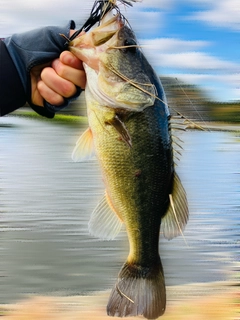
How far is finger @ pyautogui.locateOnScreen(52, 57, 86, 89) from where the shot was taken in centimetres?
111

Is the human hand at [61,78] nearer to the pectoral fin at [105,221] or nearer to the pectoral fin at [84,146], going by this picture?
the pectoral fin at [84,146]

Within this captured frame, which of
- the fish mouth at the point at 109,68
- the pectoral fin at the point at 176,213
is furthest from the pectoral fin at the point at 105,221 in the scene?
the fish mouth at the point at 109,68

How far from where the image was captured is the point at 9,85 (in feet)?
4.56

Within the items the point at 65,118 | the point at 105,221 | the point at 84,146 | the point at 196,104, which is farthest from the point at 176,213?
the point at 65,118

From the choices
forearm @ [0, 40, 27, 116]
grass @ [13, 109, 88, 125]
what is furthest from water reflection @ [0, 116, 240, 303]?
forearm @ [0, 40, 27, 116]

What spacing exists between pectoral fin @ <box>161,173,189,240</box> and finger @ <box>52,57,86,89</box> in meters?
0.33

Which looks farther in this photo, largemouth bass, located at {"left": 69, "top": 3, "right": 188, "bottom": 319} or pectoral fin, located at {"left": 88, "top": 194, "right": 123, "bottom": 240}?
pectoral fin, located at {"left": 88, "top": 194, "right": 123, "bottom": 240}

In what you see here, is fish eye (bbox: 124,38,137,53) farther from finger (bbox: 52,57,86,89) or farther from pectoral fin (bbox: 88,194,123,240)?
pectoral fin (bbox: 88,194,123,240)

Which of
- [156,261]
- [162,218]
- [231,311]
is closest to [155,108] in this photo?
[162,218]

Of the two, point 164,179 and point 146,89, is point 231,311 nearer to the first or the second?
point 164,179

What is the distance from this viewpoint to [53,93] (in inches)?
46.8

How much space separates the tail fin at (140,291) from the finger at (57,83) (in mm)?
471

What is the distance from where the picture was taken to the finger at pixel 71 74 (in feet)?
3.64

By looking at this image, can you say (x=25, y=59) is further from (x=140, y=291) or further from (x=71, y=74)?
(x=140, y=291)
